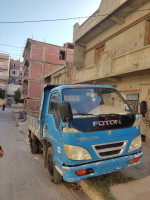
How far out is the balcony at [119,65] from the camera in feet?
20.5

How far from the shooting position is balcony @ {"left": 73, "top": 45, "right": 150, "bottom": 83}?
246 inches

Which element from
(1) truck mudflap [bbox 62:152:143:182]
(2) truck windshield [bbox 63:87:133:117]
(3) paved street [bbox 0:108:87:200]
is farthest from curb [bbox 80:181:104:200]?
(2) truck windshield [bbox 63:87:133:117]

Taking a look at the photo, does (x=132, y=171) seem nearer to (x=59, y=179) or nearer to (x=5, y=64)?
(x=59, y=179)

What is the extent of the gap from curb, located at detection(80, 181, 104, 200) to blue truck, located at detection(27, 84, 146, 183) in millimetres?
485

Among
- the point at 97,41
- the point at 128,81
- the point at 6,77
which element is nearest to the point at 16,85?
the point at 6,77

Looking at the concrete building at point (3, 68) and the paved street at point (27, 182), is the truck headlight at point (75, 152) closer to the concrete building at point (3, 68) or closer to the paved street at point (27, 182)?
the paved street at point (27, 182)

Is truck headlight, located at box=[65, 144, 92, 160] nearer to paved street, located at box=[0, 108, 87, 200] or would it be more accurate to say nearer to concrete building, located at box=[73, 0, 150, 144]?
paved street, located at box=[0, 108, 87, 200]

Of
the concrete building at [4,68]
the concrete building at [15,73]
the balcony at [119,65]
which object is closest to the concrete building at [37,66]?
the balcony at [119,65]

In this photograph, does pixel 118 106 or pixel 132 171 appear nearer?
pixel 118 106

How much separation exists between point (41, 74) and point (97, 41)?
17.5 m

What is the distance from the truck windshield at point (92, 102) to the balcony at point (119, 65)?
3504mm

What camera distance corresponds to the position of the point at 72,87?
3453 mm

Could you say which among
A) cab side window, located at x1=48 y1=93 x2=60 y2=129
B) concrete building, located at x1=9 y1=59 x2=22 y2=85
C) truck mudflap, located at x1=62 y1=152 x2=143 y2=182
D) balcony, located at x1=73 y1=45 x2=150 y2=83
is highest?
concrete building, located at x1=9 y1=59 x2=22 y2=85

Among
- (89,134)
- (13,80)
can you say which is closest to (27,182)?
(89,134)
